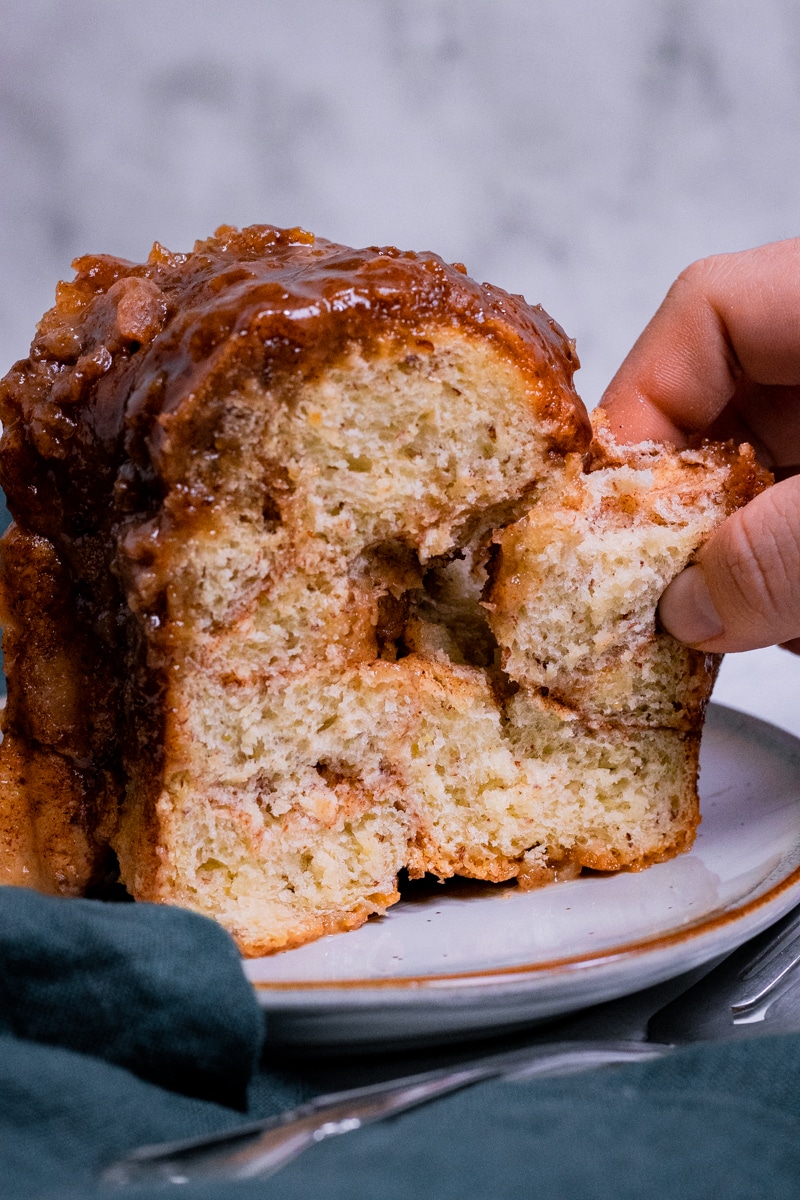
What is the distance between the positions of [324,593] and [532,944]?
672 millimetres

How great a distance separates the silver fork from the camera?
1276 millimetres

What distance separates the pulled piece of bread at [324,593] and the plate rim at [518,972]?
13.3 inches

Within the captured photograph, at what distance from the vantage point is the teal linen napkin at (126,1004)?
148cm

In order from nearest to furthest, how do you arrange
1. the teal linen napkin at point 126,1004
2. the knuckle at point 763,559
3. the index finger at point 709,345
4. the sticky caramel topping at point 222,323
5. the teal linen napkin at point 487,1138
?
1. the teal linen napkin at point 487,1138
2. the teal linen napkin at point 126,1004
3. the sticky caramel topping at point 222,323
4. the knuckle at point 763,559
5. the index finger at point 709,345

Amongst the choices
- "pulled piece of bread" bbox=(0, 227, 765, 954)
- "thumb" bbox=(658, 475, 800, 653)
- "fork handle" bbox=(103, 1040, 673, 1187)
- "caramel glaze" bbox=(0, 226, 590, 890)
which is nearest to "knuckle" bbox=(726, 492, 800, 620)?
"thumb" bbox=(658, 475, 800, 653)

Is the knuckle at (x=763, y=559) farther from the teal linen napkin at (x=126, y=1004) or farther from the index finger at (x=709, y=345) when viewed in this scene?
the teal linen napkin at (x=126, y=1004)

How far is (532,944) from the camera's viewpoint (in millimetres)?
1855

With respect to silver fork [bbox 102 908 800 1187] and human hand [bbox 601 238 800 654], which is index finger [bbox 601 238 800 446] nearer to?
human hand [bbox 601 238 800 654]

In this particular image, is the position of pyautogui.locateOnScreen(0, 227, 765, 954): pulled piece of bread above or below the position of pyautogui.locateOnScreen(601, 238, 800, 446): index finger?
below

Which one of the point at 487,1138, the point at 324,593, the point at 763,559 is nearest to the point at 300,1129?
the point at 487,1138

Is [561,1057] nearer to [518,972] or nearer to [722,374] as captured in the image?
[518,972]

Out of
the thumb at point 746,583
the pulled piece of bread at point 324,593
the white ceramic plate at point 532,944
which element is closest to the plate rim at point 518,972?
the white ceramic plate at point 532,944

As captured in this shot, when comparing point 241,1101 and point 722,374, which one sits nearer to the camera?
point 241,1101

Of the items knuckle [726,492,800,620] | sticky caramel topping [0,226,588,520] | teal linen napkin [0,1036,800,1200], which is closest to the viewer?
teal linen napkin [0,1036,800,1200]
